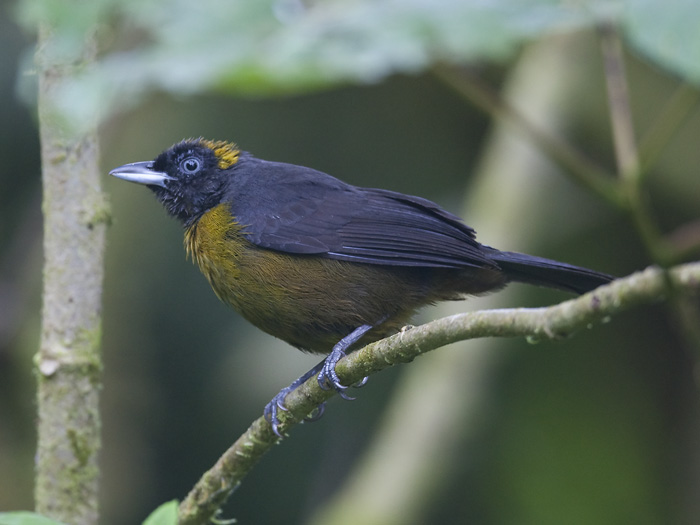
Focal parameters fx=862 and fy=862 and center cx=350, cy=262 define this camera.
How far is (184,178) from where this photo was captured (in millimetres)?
3770

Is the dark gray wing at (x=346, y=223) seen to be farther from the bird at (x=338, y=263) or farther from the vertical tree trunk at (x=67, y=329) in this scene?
the vertical tree trunk at (x=67, y=329)

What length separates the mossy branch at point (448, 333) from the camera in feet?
5.34

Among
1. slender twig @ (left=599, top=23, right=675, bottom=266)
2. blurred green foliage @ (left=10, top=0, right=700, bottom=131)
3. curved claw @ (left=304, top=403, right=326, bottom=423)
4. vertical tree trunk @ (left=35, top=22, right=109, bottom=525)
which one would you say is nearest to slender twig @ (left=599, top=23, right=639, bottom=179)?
slender twig @ (left=599, top=23, right=675, bottom=266)

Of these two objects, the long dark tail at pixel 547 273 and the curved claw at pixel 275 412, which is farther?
the long dark tail at pixel 547 273

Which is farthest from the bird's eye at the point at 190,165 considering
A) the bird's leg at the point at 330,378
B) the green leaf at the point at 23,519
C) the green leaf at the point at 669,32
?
the green leaf at the point at 23,519

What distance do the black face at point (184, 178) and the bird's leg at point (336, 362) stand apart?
0.85m

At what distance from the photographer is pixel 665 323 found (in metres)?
6.10

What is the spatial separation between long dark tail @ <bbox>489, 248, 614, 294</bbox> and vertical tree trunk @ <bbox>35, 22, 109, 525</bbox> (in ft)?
4.84

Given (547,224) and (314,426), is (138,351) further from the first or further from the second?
(547,224)

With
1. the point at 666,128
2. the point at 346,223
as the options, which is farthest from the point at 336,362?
the point at 666,128

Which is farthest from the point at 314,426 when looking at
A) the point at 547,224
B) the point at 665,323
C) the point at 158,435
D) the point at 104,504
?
the point at 665,323

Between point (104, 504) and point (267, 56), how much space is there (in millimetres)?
4126

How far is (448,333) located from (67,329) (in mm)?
1507

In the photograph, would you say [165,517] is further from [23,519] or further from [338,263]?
[338,263]
